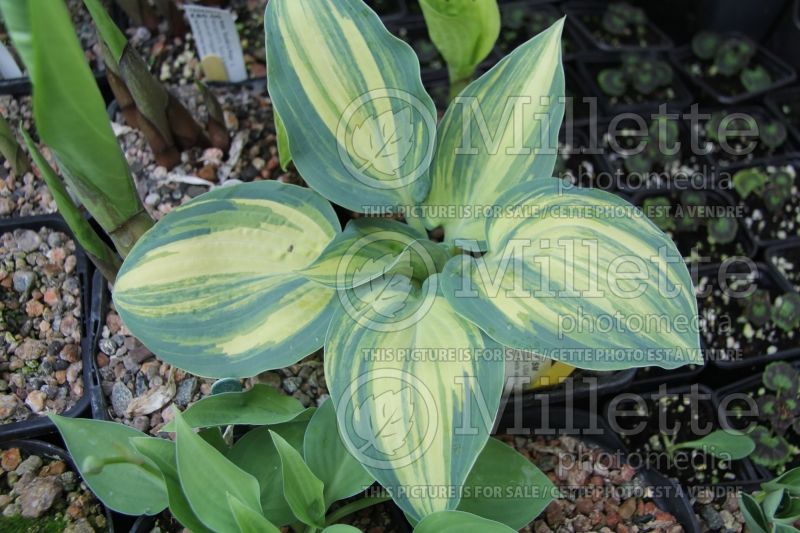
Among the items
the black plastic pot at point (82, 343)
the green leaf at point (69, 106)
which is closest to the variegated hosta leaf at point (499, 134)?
the green leaf at point (69, 106)

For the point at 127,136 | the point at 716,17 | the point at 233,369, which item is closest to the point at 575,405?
the point at 233,369

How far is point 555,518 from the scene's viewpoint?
3.14 ft

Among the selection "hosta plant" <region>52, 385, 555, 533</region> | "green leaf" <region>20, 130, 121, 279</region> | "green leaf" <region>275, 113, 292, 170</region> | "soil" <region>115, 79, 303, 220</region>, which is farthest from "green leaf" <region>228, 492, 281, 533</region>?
"soil" <region>115, 79, 303, 220</region>

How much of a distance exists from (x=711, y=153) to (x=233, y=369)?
0.99 metres

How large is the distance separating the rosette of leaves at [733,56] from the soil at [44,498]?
1.32 metres

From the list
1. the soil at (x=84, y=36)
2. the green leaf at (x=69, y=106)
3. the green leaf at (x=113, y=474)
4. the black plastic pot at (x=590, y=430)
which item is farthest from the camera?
the soil at (x=84, y=36)

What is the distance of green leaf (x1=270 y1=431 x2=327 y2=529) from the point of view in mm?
697

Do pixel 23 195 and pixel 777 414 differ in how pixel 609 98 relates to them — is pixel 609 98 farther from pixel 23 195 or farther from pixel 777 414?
pixel 23 195

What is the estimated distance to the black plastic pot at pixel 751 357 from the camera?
1.13 metres

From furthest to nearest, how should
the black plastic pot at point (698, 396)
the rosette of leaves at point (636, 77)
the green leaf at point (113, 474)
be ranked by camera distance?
the rosette of leaves at point (636, 77) → the black plastic pot at point (698, 396) → the green leaf at point (113, 474)

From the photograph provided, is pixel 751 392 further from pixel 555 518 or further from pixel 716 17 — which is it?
pixel 716 17

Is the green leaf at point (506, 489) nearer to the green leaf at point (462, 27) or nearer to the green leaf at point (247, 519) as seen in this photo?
the green leaf at point (247, 519)

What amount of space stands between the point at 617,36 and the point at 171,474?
123 cm

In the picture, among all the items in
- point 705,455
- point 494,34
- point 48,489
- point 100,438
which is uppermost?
point 494,34
